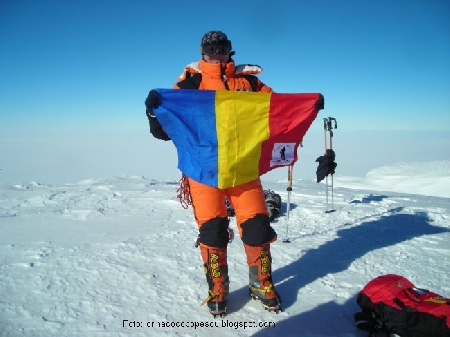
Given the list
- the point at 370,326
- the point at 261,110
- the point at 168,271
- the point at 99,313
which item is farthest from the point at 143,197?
the point at 370,326

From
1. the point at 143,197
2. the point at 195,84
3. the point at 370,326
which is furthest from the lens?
the point at 143,197

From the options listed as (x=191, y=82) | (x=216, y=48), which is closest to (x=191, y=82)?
(x=191, y=82)

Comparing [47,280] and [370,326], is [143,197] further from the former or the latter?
[370,326]

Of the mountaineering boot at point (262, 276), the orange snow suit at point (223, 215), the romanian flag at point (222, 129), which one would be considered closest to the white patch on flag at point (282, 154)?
the romanian flag at point (222, 129)

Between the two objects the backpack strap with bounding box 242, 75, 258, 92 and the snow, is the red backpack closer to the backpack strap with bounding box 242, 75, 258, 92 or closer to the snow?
the snow

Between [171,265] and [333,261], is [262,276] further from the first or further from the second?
[333,261]

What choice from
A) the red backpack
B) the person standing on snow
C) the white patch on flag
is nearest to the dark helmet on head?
the person standing on snow
